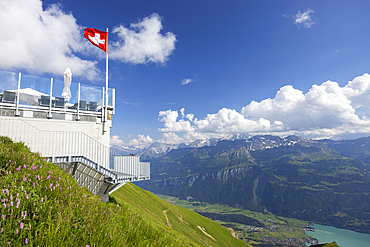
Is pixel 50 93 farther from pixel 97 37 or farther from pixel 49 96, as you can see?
pixel 97 37

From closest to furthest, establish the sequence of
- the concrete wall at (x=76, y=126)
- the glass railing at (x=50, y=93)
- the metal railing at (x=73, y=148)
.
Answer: the metal railing at (x=73, y=148)
the glass railing at (x=50, y=93)
the concrete wall at (x=76, y=126)

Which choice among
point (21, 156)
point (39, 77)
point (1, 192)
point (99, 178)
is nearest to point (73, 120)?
point (39, 77)

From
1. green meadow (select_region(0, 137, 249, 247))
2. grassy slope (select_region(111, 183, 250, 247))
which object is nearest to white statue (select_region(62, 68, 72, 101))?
green meadow (select_region(0, 137, 249, 247))

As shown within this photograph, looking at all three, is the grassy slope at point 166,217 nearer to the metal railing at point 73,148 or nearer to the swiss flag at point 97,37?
the metal railing at point 73,148

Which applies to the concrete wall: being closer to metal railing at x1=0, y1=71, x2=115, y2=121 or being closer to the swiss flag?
metal railing at x1=0, y1=71, x2=115, y2=121

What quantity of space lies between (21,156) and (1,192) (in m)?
3.47

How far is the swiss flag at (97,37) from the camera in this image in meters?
24.5

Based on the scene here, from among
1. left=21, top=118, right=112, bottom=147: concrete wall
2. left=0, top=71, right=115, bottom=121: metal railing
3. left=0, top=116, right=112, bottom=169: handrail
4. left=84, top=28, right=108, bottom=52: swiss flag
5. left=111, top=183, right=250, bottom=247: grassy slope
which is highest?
left=84, top=28, right=108, bottom=52: swiss flag

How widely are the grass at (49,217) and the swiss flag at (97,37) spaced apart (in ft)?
73.7

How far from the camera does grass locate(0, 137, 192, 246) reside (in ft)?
12.8

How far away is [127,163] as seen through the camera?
21.3 meters

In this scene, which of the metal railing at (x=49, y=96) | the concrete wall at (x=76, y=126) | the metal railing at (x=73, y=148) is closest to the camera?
the metal railing at (x=73, y=148)

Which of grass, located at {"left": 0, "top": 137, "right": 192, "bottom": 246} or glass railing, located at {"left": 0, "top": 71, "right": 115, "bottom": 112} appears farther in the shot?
glass railing, located at {"left": 0, "top": 71, "right": 115, "bottom": 112}

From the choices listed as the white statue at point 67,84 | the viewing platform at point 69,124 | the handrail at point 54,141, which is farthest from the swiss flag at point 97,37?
the handrail at point 54,141
